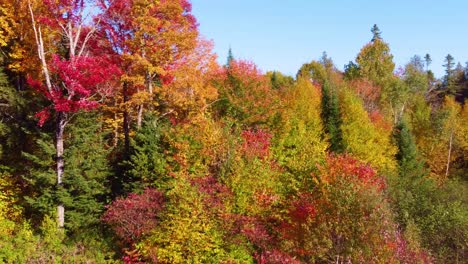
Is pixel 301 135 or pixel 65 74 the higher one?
pixel 65 74

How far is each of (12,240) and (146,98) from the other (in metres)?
→ 10.0

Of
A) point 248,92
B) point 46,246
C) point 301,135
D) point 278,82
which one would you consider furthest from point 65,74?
point 278,82

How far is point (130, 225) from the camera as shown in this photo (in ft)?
61.7

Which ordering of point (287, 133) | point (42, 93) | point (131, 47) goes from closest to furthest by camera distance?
point (42, 93) < point (131, 47) < point (287, 133)

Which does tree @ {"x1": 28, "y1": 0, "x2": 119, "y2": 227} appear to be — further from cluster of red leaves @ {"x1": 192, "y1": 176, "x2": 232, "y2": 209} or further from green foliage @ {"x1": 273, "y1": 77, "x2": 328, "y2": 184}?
green foliage @ {"x1": 273, "y1": 77, "x2": 328, "y2": 184}

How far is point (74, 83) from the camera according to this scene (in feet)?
65.9

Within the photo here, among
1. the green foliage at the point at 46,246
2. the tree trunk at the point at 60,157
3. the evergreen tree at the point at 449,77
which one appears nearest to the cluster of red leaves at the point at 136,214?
the green foliage at the point at 46,246

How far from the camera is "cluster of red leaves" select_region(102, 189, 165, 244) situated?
18.7 m

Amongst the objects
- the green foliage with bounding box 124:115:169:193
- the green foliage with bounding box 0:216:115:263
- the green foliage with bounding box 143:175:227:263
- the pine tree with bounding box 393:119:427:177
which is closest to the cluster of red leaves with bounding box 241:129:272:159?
the green foliage with bounding box 143:175:227:263

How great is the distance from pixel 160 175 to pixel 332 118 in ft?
69.3

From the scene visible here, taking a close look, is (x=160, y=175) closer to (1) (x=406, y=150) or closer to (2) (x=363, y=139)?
(2) (x=363, y=139)

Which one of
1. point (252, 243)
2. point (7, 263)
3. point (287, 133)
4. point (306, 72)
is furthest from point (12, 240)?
point (306, 72)

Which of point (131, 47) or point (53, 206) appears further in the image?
point (131, 47)

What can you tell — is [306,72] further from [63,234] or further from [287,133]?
[63,234]
